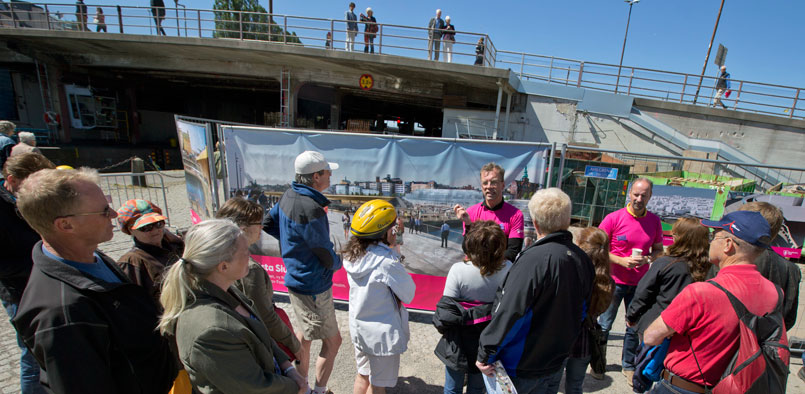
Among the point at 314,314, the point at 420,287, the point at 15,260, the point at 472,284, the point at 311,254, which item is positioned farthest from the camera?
the point at 420,287

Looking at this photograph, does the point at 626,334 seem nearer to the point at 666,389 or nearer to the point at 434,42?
the point at 666,389

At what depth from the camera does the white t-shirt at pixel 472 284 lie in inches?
84.5

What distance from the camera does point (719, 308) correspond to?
1747 mm

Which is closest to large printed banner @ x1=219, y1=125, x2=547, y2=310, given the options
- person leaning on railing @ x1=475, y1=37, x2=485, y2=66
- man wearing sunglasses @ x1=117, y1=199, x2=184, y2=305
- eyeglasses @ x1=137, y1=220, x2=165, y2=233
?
man wearing sunglasses @ x1=117, y1=199, x2=184, y2=305

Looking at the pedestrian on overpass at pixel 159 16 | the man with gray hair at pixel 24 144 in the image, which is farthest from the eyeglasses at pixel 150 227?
the pedestrian on overpass at pixel 159 16

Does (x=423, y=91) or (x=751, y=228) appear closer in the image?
(x=751, y=228)

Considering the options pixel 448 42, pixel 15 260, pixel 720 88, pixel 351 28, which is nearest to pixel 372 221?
pixel 15 260

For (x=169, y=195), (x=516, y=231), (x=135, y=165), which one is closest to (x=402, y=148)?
(x=516, y=231)

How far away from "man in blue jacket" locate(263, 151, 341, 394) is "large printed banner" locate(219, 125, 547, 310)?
131 centimetres

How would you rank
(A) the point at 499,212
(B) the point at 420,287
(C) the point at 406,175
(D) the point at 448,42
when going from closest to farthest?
(A) the point at 499,212 < (C) the point at 406,175 < (B) the point at 420,287 < (D) the point at 448,42

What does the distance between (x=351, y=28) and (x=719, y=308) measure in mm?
15567

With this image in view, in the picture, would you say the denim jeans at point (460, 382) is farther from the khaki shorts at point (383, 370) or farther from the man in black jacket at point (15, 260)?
the man in black jacket at point (15, 260)

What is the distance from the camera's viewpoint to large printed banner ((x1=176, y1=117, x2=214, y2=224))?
466 cm

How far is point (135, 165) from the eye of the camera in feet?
36.2
